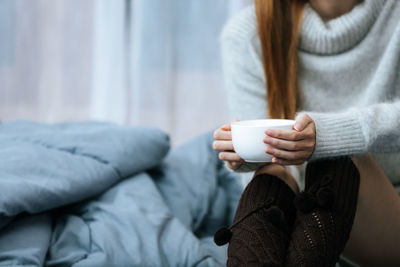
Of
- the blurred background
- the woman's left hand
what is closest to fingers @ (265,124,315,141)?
the woman's left hand

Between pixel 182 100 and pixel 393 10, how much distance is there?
3.82 feet

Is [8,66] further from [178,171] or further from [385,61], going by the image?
[385,61]

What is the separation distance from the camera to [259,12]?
1061 millimetres

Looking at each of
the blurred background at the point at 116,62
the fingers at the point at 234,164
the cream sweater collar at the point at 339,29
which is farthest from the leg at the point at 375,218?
the blurred background at the point at 116,62

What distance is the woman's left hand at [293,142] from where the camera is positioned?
0.74m

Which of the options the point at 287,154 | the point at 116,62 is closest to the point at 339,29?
the point at 287,154

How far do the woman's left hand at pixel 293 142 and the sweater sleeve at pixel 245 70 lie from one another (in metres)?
0.28

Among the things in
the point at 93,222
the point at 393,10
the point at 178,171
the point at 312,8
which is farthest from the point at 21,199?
the point at 393,10

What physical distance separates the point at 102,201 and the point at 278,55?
0.52 meters

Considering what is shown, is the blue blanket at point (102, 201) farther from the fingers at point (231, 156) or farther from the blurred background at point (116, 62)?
the blurred background at point (116, 62)

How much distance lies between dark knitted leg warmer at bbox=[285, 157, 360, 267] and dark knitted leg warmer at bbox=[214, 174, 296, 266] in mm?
26

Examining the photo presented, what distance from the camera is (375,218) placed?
87 centimetres

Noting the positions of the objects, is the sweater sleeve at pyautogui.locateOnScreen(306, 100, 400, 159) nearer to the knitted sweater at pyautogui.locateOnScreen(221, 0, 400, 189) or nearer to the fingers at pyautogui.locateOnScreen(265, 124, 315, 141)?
the fingers at pyautogui.locateOnScreen(265, 124, 315, 141)

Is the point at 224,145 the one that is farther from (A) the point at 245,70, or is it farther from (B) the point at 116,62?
(B) the point at 116,62
